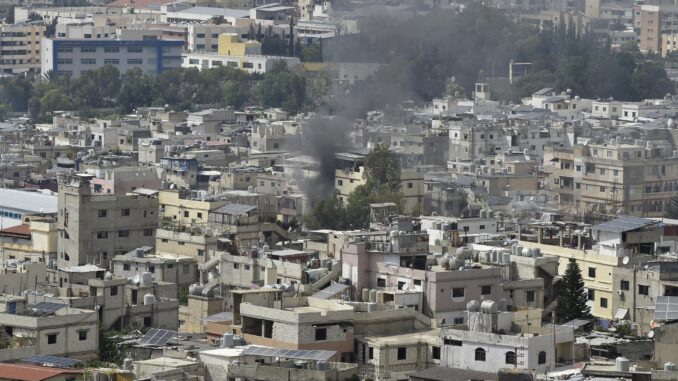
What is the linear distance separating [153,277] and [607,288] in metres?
5.18

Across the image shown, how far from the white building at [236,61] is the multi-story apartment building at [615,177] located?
88.1ft

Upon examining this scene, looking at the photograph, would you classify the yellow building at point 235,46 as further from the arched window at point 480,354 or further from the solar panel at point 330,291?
the arched window at point 480,354

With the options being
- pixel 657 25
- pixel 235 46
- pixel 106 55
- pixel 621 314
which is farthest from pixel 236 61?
pixel 621 314

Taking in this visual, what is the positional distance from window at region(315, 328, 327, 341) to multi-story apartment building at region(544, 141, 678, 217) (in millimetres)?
20496

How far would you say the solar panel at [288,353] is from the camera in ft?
73.9

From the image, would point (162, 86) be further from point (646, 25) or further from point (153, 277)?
point (153, 277)

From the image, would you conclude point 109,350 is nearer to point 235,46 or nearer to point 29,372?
point 29,372

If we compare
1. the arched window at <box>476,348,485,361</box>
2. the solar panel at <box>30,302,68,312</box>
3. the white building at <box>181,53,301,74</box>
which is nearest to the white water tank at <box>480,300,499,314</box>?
the arched window at <box>476,348,485,361</box>

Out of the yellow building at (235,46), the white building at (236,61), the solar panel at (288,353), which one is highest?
the yellow building at (235,46)

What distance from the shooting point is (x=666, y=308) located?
85.4 ft

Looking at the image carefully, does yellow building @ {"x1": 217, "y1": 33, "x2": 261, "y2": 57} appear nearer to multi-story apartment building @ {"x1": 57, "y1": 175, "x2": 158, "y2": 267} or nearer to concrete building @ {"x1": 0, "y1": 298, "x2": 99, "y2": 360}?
multi-story apartment building @ {"x1": 57, "y1": 175, "x2": 158, "y2": 267}

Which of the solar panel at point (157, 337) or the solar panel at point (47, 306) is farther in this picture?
the solar panel at point (47, 306)

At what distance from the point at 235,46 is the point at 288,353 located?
53.5 m

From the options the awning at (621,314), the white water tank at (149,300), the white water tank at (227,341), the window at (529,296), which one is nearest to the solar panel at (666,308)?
the awning at (621,314)
